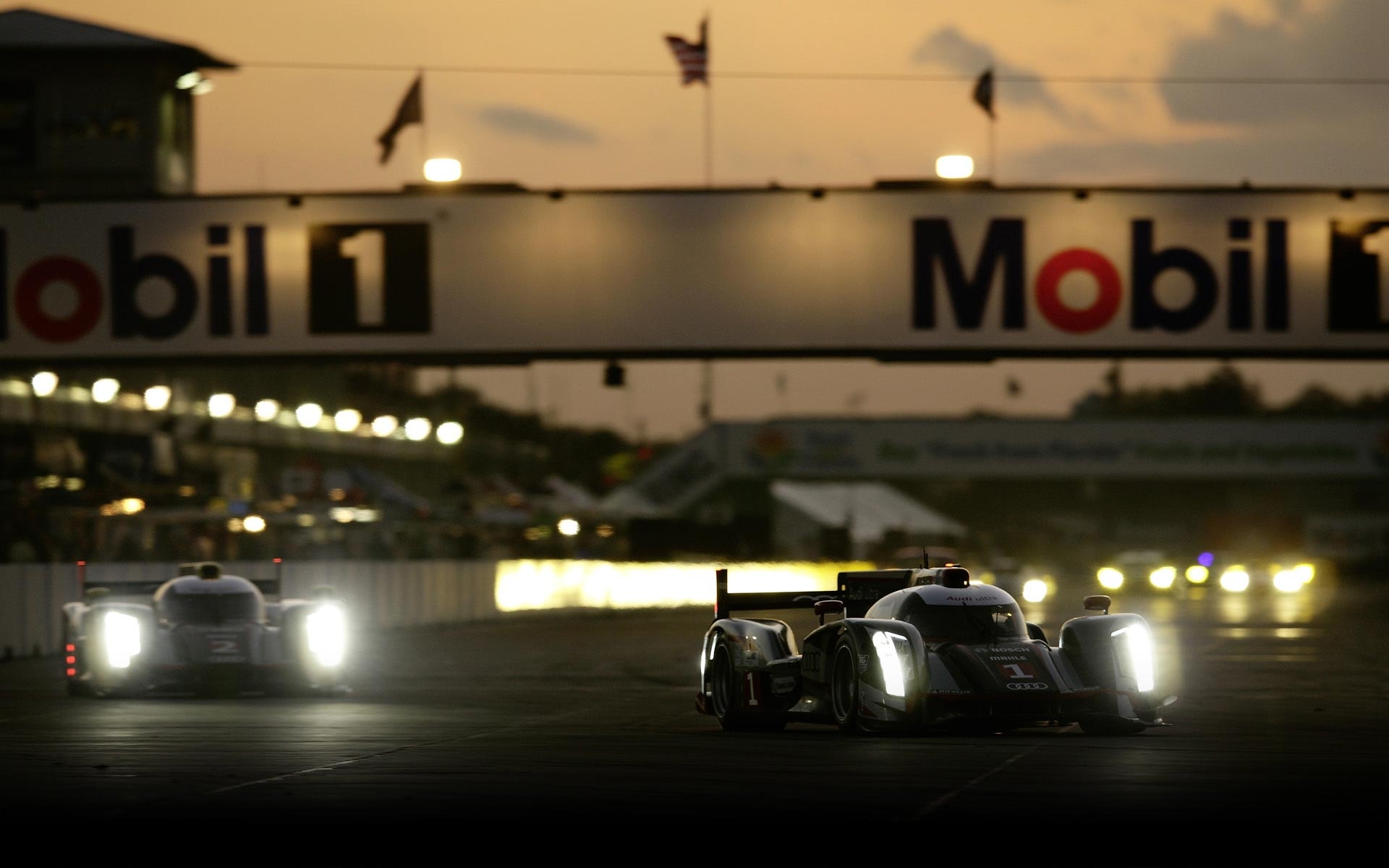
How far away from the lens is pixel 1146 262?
29484 mm

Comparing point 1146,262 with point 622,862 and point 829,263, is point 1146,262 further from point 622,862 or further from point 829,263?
point 622,862

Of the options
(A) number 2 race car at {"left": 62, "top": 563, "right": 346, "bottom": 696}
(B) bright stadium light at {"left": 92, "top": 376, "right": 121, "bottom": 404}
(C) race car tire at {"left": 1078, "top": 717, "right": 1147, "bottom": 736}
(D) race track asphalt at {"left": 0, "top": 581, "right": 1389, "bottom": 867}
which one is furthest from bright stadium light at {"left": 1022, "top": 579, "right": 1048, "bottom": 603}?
(C) race car tire at {"left": 1078, "top": 717, "right": 1147, "bottom": 736}

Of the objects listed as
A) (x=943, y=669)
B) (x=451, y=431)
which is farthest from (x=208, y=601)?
(x=451, y=431)

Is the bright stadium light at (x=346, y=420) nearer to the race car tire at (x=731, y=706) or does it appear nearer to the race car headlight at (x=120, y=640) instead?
the race car headlight at (x=120, y=640)

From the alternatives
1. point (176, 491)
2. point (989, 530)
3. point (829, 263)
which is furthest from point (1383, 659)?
point (989, 530)

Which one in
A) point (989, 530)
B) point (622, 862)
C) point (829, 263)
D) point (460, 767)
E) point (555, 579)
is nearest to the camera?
point (622, 862)

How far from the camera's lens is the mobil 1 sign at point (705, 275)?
2942 cm

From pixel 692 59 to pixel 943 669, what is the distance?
17318mm

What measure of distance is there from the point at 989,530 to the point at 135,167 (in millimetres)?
58679

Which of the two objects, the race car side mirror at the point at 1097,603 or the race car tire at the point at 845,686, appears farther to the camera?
the race car side mirror at the point at 1097,603

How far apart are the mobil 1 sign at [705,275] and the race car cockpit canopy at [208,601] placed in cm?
867

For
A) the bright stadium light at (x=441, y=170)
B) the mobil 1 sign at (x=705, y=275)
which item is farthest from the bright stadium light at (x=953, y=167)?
the bright stadium light at (x=441, y=170)

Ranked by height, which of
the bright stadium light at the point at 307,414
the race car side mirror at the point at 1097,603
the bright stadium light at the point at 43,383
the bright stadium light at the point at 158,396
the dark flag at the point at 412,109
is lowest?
the race car side mirror at the point at 1097,603

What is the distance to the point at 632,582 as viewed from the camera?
5088cm
